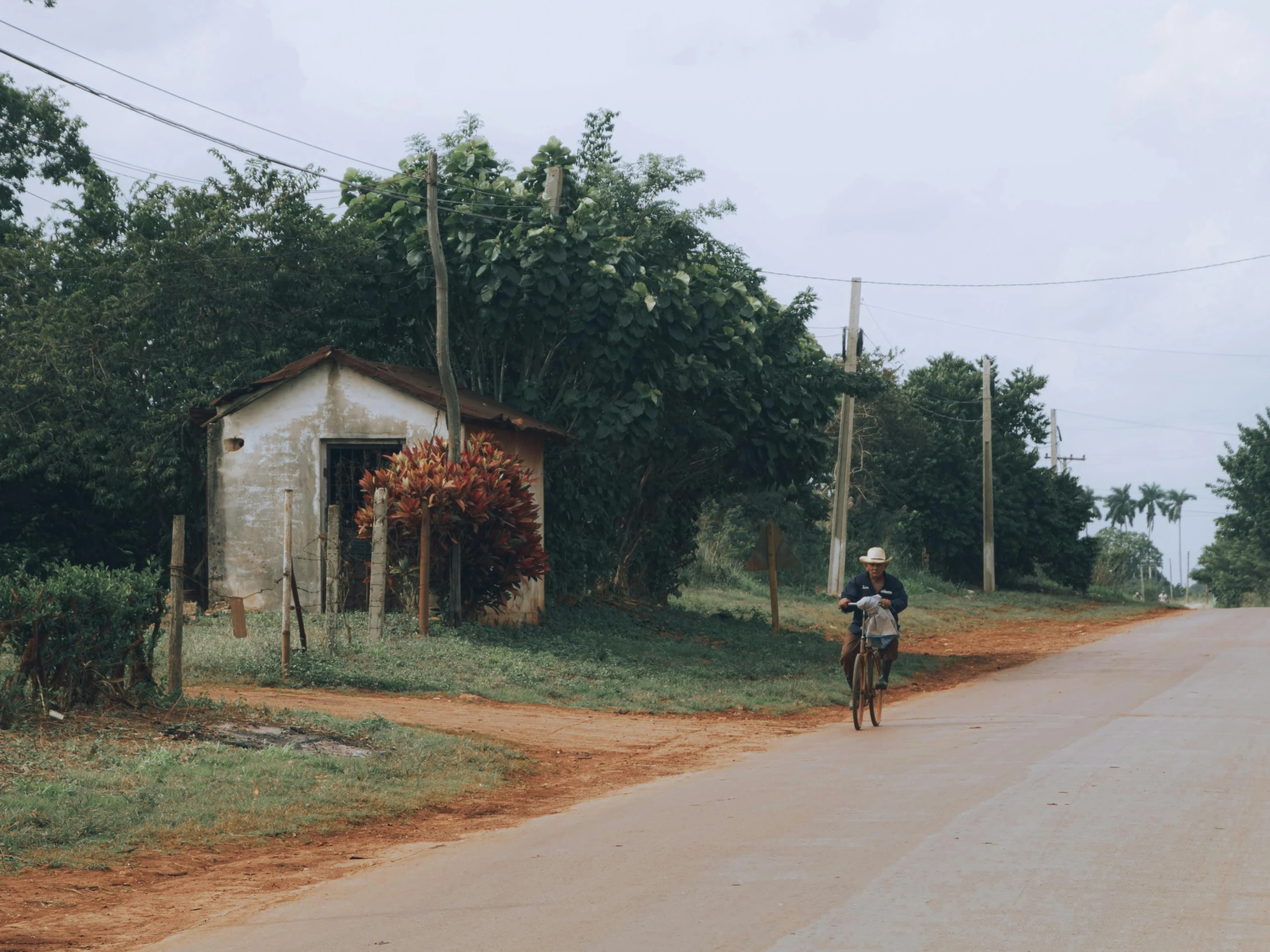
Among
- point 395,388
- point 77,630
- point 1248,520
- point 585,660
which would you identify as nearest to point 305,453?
point 395,388

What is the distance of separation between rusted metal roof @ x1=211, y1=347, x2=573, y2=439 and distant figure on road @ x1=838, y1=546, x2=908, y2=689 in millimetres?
7883

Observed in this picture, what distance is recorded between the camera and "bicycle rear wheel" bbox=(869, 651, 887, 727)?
1351 cm

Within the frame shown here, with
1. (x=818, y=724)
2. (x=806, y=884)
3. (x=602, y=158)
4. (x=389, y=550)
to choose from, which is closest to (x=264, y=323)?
(x=389, y=550)

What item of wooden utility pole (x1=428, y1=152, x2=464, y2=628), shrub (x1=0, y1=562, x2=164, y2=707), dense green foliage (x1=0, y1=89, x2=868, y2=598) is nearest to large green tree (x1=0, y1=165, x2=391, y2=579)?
dense green foliage (x1=0, y1=89, x2=868, y2=598)

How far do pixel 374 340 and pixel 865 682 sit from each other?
13899mm

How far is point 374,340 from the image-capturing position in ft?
80.7

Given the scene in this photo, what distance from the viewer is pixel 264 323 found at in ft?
78.8

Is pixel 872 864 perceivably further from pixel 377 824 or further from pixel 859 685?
pixel 859 685

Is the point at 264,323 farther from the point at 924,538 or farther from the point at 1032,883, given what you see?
the point at 924,538

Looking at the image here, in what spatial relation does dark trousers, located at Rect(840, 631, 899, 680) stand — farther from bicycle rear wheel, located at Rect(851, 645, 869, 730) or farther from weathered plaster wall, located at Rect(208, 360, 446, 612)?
weathered plaster wall, located at Rect(208, 360, 446, 612)

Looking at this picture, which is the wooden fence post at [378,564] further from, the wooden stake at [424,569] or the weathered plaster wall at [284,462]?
the weathered plaster wall at [284,462]

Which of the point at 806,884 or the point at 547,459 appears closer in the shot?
the point at 806,884

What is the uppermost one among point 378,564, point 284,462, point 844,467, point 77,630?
point 844,467

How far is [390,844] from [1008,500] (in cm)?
4311
